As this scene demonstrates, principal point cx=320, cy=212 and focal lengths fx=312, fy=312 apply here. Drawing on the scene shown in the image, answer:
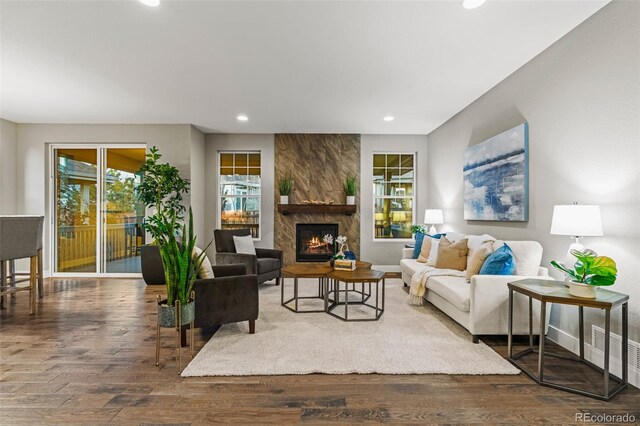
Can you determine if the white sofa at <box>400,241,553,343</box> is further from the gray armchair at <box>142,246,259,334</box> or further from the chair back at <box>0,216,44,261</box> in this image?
the chair back at <box>0,216,44,261</box>

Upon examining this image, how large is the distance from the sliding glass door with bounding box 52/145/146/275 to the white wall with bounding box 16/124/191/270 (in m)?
0.17

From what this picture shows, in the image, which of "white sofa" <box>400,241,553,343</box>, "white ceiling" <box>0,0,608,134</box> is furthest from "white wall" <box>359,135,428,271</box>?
"white sofa" <box>400,241,553,343</box>

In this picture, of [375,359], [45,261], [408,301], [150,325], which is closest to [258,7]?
[375,359]

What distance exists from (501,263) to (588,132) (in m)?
1.27

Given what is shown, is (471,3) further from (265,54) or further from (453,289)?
(453,289)

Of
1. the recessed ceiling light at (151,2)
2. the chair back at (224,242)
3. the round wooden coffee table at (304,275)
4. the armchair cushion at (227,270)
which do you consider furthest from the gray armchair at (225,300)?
the recessed ceiling light at (151,2)

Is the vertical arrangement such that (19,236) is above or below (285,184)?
below

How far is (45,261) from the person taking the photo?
5.49 metres

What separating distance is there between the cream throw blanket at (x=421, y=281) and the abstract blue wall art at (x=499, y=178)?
898 millimetres

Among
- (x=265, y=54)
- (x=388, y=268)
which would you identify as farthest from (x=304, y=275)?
(x=388, y=268)

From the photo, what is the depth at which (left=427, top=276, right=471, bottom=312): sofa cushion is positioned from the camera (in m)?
2.89

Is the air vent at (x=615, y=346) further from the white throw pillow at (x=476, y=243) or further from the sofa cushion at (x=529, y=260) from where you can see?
the white throw pillow at (x=476, y=243)

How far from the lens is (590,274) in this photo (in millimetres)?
2061

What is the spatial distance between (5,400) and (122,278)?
391cm
